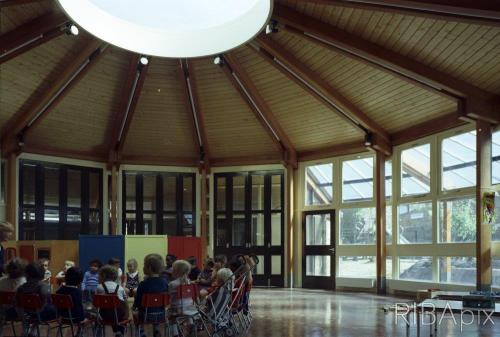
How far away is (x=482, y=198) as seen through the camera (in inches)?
465

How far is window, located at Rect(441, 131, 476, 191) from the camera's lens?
42.4ft

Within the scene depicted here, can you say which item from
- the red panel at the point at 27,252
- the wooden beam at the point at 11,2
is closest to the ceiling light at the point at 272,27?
the wooden beam at the point at 11,2

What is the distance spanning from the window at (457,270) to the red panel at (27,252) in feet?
32.1

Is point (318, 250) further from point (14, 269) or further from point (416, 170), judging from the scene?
point (14, 269)

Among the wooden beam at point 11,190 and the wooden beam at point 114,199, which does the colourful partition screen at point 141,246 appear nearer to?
the wooden beam at point 11,190

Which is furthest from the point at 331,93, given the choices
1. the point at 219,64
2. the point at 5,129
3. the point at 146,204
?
the point at 5,129

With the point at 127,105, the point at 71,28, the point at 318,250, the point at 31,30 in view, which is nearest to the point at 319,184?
the point at 318,250

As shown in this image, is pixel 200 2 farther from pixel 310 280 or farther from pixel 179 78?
pixel 310 280

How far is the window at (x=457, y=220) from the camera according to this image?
13.0 metres

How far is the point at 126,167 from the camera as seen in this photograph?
59.9 feet

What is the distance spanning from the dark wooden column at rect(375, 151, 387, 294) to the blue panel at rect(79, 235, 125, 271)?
21.9 feet

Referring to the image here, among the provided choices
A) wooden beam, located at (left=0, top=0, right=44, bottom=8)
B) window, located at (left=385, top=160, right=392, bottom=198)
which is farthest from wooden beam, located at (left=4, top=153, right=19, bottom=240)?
window, located at (left=385, top=160, right=392, bottom=198)

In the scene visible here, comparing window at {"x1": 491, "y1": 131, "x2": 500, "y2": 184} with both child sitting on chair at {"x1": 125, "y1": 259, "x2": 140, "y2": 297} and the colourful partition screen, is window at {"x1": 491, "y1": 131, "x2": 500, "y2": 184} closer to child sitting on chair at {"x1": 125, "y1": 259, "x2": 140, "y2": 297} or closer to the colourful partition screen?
the colourful partition screen

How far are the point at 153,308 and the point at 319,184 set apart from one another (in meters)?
11.9
